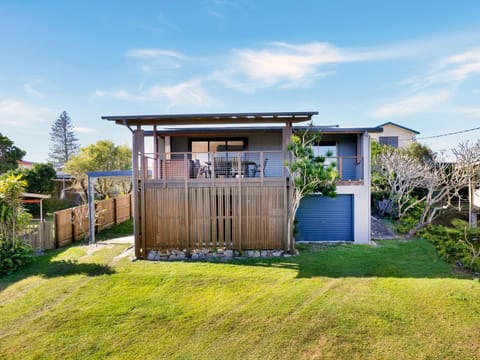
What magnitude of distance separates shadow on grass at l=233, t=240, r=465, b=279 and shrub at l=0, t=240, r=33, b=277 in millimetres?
6419

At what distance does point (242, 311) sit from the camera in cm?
518

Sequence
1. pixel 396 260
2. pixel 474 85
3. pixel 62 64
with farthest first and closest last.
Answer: pixel 474 85, pixel 62 64, pixel 396 260

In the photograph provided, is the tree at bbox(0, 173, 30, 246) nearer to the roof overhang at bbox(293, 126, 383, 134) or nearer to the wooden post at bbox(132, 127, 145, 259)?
the wooden post at bbox(132, 127, 145, 259)

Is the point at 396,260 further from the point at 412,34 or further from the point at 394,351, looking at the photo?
the point at 412,34

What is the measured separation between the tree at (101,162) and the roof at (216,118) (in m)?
10.7

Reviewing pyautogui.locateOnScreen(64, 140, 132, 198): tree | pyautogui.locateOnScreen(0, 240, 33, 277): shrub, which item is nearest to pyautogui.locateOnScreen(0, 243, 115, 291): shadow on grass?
pyautogui.locateOnScreen(0, 240, 33, 277): shrub

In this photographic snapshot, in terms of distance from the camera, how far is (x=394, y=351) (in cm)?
408

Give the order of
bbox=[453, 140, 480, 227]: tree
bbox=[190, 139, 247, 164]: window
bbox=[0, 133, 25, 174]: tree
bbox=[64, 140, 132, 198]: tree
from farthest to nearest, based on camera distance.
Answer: bbox=[0, 133, 25, 174]: tree < bbox=[64, 140, 132, 198]: tree < bbox=[190, 139, 247, 164]: window < bbox=[453, 140, 480, 227]: tree

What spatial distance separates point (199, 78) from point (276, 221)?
1241 cm

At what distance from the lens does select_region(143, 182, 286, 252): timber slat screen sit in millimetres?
8695

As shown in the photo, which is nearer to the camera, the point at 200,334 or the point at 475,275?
the point at 200,334

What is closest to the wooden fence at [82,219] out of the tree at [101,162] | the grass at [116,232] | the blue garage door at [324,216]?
the grass at [116,232]

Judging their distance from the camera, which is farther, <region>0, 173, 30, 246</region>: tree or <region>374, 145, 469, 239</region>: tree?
<region>374, 145, 469, 239</region>: tree

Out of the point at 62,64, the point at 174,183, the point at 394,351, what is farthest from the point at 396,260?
Answer: the point at 62,64
